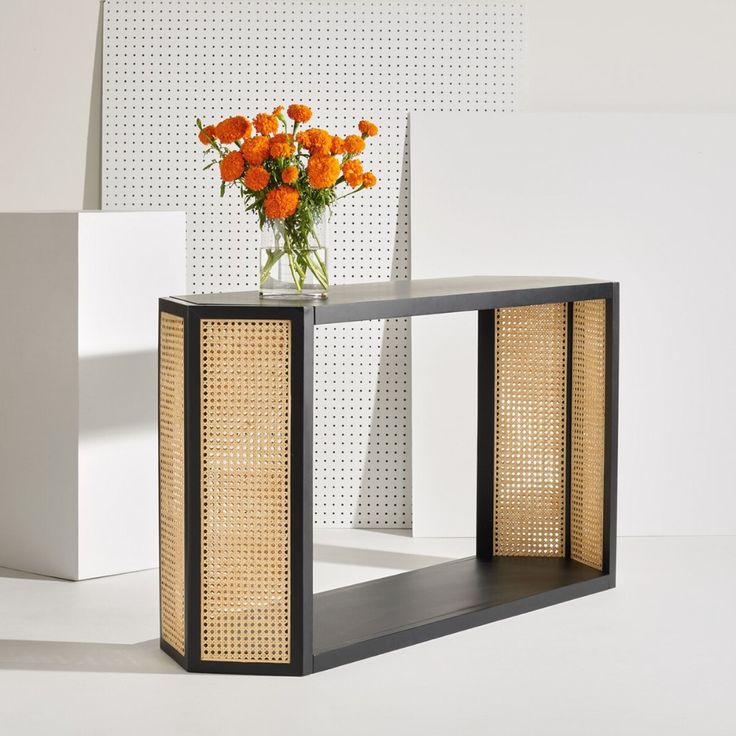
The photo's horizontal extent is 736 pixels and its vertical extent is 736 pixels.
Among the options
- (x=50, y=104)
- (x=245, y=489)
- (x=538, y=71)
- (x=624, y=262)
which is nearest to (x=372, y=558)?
(x=245, y=489)

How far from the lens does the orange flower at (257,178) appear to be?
9.75 feet

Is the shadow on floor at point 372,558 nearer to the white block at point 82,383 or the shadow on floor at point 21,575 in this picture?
the white block at point 82,383

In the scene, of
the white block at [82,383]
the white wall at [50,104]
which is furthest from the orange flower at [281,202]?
the white wall at [50,104]

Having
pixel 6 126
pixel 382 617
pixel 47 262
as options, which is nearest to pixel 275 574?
pixel 382 617

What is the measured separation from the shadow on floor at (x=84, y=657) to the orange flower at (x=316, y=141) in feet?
4.49

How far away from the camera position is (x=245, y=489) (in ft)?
9.74

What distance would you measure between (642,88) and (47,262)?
2.41m

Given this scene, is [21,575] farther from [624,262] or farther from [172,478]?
[624,262]

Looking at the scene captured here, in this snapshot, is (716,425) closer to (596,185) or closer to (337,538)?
(596,185)

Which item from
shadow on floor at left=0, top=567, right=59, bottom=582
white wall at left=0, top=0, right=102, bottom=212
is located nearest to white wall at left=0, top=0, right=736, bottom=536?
white wall at left=0, top=0, right=102, bottom=212

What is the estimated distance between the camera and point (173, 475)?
3.07 meters

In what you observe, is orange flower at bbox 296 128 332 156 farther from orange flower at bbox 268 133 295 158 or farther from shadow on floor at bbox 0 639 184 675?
shadow on floor at bbox 0 639 184 675

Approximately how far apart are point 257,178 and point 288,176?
78 mm

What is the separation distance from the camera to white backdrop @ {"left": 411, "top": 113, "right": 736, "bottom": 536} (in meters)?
4.41
